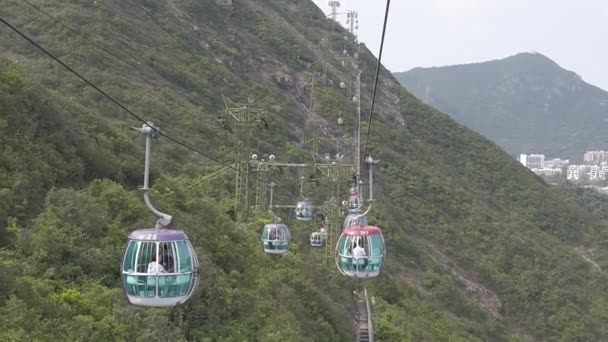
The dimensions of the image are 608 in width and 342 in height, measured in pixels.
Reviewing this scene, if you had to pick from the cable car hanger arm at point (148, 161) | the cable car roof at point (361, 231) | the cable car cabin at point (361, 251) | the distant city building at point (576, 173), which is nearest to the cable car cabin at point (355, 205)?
the cable car cabin at point (361, 251)

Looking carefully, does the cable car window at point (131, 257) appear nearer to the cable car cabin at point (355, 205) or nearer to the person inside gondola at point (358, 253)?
→ the person inside gondola at point (358, 253)

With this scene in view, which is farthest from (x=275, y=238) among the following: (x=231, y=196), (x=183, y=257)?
(x=231, y=196)

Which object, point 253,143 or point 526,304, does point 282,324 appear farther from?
point 526,304

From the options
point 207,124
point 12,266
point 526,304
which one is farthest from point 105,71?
point 526,304

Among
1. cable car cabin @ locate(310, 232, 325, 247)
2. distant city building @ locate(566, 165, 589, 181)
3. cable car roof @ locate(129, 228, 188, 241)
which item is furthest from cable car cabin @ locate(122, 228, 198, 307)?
distant city building @ locate(566, 165, 589, 181)

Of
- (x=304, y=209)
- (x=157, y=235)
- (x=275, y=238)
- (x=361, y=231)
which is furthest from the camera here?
(x=304, y=209)

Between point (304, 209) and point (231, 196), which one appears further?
point (231, 196)

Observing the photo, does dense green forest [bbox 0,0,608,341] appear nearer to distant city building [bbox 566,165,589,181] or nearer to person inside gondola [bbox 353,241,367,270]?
person inside gondola [bbox 353,241,367,270]

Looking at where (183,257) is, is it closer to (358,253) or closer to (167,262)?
(167,262)
